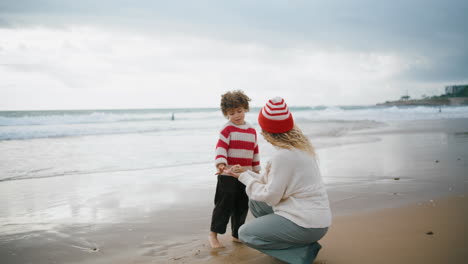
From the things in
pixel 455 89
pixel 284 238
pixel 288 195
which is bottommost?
pixel 284 238

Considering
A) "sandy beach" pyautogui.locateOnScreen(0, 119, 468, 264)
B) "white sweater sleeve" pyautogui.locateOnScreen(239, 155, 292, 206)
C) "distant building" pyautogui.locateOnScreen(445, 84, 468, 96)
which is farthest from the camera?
"distant building" pyautogui.locateOnScreen(445, 84, 468, 96)

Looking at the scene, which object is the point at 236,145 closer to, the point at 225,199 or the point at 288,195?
the point at 225,199

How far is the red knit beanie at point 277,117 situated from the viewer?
2555mm

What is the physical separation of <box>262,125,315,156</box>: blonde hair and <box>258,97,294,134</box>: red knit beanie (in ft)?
0.11

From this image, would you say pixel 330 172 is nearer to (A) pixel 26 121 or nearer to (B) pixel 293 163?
(B) pixel 293 163

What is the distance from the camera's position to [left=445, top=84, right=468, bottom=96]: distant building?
307ft

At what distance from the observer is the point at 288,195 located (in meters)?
2.54

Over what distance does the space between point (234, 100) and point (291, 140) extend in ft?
3.48

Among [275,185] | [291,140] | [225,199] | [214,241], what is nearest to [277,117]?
[291,140]

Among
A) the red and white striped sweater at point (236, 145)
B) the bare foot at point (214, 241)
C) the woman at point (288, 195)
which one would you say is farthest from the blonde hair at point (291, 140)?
the bare foot at point (214, 241)

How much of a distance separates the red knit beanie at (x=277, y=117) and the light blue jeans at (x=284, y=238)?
71 centimetres

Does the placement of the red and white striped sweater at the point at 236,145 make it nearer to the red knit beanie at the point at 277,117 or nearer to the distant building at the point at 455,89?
the red knit beanie at the point at 277,117

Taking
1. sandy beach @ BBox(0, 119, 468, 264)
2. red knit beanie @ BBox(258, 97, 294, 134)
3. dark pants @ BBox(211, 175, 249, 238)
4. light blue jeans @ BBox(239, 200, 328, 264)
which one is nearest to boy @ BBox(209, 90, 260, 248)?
dark pants @ BBox(211, 175, 249, 238)

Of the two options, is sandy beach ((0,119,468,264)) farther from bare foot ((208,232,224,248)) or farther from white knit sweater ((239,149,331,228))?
white knit sweater ((239,149,331,228))
